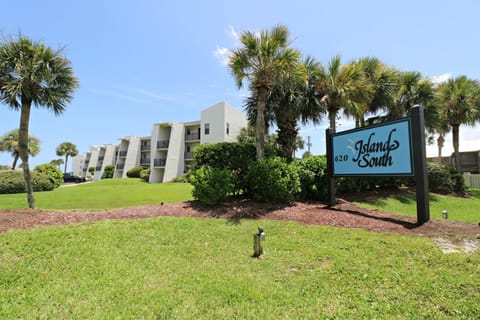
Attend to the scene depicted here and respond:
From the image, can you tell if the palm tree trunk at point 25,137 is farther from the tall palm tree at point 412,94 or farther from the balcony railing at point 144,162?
the balcony railing at point 144,162

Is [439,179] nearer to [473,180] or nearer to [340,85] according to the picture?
[340,85]

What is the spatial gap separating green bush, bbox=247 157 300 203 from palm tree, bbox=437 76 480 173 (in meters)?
15.9

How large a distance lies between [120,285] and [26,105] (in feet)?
24.9

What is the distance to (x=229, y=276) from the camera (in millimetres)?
3580

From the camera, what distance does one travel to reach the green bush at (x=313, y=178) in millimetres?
9102

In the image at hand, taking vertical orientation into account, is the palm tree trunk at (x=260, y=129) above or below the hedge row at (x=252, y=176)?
above

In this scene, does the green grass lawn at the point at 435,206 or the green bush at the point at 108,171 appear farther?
the green bush at the point at 108,171

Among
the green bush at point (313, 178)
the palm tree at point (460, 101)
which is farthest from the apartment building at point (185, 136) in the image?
the palm tree at point (460, 101)

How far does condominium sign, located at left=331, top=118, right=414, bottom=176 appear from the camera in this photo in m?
6.15

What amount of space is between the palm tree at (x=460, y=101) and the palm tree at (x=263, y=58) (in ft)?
49.4

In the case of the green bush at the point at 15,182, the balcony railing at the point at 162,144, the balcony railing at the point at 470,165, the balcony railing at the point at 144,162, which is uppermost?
the balcony railing at the point at 162,144

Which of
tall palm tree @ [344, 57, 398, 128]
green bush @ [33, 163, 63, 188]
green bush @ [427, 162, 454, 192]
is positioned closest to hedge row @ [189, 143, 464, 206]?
tall palm tree @ [344, 57, 398, 128]

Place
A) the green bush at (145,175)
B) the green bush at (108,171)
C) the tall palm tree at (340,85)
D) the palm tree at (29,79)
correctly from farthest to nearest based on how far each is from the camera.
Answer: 1. the green bush at (108,171)
2. the green bush at (145,175)
3. the tall palm tree at (340,85)
4. the palm tree at (29,79)

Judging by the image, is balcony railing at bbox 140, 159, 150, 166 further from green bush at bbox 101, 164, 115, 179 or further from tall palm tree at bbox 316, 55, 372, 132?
tall palm tree at bbox 316, 55, 372, 132
